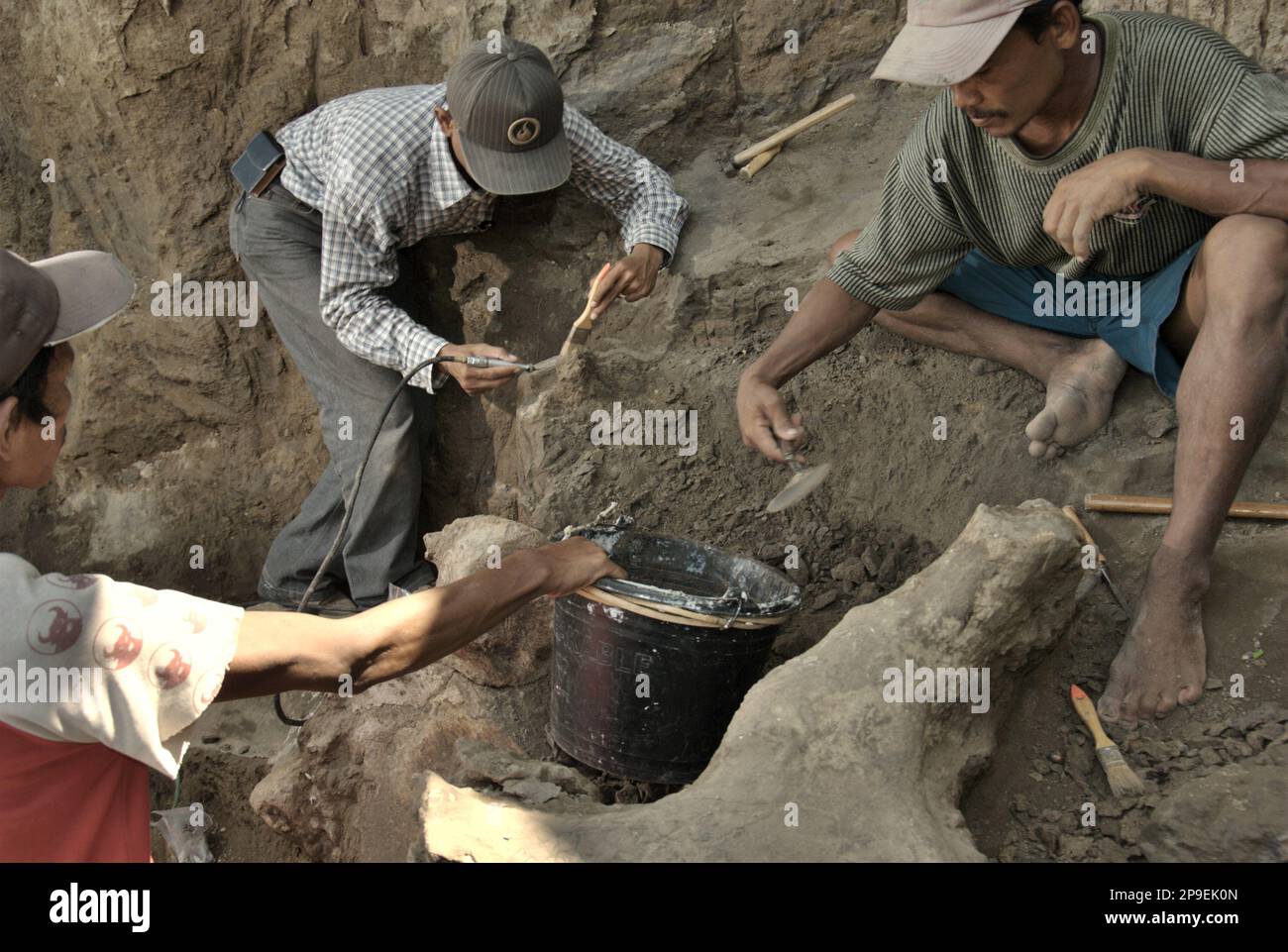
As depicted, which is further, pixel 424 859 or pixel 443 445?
pixel 443 445

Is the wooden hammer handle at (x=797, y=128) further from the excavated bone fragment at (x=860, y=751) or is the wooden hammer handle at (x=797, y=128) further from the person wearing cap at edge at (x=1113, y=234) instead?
the excavated bone fragment at (x=860, y=751)

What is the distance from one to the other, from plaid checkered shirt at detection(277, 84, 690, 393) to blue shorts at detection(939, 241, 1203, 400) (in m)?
1.12

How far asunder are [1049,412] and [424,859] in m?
2.00

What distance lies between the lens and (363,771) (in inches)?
146

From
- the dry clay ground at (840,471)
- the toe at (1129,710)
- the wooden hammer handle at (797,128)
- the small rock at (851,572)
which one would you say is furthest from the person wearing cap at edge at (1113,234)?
the wooden hammer handle at (797,128)

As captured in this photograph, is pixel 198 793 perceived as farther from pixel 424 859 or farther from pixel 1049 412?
pixel 1049 412

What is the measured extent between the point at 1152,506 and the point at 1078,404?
1.20 ft

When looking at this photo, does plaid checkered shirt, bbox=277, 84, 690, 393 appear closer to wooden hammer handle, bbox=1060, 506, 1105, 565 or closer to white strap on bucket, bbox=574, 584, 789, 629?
white strap on bucket, bbox=574, 584, 789, 629

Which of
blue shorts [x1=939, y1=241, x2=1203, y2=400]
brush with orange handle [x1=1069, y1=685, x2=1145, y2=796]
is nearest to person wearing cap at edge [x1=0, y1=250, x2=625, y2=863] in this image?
brush with orange handle [x1=1069, y1=685, x2=1145, y2=796]

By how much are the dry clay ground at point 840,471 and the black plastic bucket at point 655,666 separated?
47 cm

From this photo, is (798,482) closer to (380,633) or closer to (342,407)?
(380,633)

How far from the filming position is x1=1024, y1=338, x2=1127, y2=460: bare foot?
11.1 feet

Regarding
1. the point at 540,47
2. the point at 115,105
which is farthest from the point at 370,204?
the point at 115,105

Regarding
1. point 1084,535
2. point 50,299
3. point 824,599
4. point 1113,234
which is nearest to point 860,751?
point 1084,535
